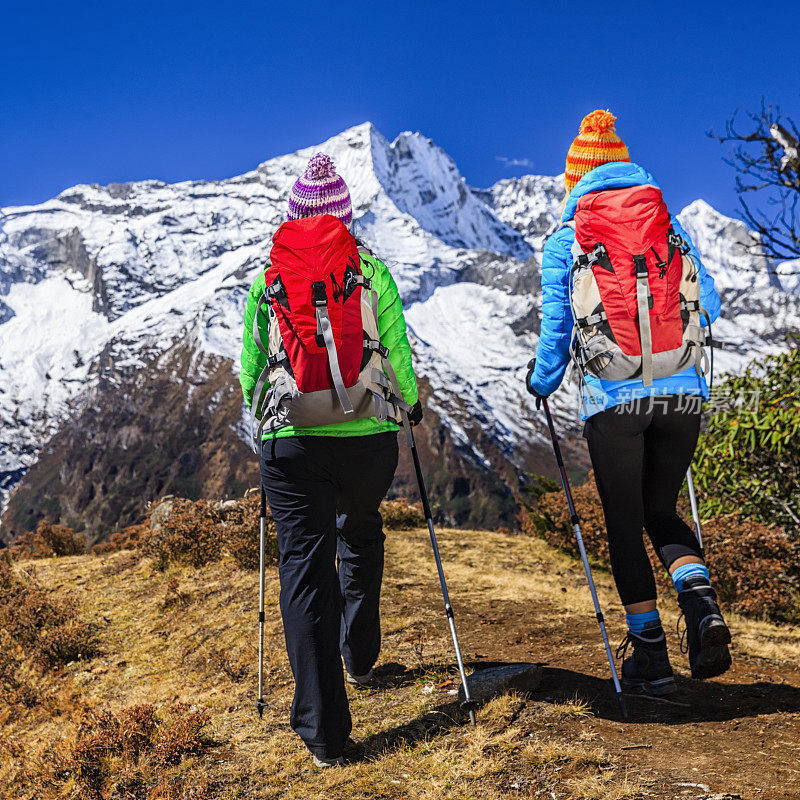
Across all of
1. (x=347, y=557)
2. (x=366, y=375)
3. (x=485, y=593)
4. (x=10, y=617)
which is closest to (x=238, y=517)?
(x=10, y=617)

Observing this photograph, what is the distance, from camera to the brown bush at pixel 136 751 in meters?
4.14

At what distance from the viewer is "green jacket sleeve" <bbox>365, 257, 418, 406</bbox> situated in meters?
4.09

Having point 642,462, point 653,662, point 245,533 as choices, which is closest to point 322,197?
point 642,462

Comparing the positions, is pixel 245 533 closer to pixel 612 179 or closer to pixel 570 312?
pixel 570 312

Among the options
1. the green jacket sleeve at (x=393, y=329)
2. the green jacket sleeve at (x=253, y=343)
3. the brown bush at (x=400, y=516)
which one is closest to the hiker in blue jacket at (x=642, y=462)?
the green jacket sleeve at (x=393, y=329)

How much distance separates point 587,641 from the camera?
5.67m

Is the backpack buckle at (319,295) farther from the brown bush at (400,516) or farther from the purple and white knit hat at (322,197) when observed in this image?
the brown bush at (400,516)

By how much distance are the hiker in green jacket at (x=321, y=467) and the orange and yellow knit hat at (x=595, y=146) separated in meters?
1.56

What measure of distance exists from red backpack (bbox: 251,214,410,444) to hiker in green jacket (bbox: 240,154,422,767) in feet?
0.03

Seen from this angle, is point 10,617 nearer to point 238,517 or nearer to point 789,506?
point 238,517

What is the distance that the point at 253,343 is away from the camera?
4.07 metres

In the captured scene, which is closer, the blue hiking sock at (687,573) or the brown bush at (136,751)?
the blue hiking sock at (687,573)

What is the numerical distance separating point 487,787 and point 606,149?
12.5 feet

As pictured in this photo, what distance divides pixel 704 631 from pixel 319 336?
2.60 metres
